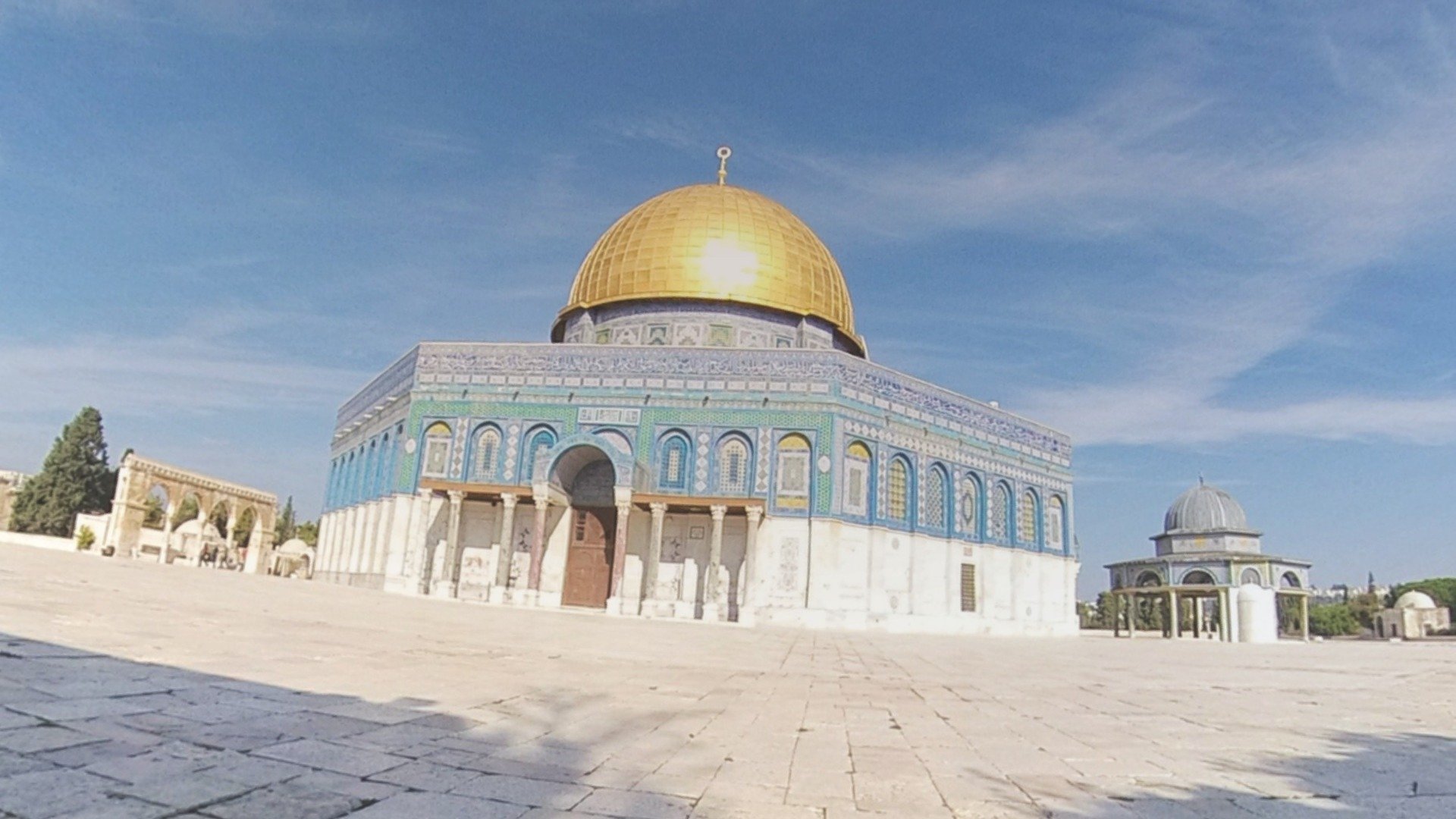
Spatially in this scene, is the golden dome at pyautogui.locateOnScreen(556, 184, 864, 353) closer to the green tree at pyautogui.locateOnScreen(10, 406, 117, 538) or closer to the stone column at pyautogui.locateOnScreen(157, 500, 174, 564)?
the stone column at pyautogui.locateOnScreen(157, 500, 174, 564)

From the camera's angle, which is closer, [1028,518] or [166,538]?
[1028,518]

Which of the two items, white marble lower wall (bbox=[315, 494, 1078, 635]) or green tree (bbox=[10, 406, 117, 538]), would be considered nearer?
white marble lower wall (bbox=[315, 494, 1078, 635])

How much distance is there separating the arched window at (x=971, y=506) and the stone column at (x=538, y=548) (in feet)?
38.5

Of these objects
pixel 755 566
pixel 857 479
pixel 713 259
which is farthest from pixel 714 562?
pixel 713 259

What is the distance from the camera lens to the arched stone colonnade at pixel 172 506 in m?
28.3

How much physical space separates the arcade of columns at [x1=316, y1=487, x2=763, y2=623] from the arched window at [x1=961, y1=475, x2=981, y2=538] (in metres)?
7.08

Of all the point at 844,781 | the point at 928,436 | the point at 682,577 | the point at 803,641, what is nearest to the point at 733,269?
the point at 928,436

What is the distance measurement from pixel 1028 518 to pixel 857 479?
8047 mm

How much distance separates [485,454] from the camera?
23.6 m

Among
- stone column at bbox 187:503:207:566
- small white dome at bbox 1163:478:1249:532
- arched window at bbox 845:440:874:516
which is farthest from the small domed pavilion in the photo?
stone column at bbox 187:503:207:566

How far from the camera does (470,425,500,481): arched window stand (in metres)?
23.4

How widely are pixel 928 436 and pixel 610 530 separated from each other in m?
9.16

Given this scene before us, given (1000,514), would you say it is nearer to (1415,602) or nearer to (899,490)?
(899,490)

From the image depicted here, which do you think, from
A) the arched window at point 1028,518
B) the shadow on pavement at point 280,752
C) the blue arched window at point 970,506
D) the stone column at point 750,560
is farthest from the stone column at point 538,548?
the shadow on pavement at point 280,752
